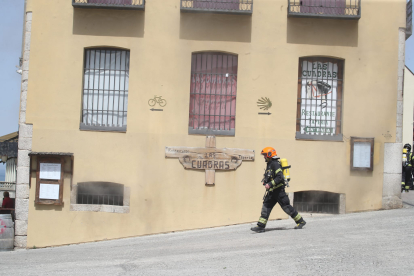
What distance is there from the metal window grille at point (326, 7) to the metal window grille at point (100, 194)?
20.1 feet

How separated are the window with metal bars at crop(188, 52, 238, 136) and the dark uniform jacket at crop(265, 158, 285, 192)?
244 centimetres

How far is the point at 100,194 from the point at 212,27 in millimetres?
4912

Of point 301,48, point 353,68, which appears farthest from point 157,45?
point 353,68

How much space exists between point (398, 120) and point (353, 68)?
5.58ft

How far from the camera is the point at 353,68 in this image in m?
11.5

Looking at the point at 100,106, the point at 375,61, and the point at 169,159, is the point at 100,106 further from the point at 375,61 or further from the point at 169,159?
the point at 375,61

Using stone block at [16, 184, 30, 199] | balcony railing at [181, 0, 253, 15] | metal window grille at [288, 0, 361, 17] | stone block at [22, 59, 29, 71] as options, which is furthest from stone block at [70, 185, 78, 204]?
metal window grille at [288, 0, 361, 17]

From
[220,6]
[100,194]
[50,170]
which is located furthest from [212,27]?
[50,170]

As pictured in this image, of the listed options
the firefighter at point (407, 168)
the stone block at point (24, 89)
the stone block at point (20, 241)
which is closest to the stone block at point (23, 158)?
the stone block at point (24, 89)

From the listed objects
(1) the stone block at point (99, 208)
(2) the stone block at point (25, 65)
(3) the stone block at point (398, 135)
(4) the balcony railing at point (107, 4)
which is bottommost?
(1) the stone block at point (99, 208)

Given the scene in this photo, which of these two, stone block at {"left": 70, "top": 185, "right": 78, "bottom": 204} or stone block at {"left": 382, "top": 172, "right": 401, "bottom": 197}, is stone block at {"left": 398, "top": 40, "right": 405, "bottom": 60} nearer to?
stone block at {"left": 382, "top": 172, "right": 401, "bottom": 197}

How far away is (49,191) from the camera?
11.2 m

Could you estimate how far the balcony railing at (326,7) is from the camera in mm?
11297

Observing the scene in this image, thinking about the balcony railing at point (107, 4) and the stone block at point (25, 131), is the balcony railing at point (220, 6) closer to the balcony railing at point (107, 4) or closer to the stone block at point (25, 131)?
the balcony railing at point (107, 4)
